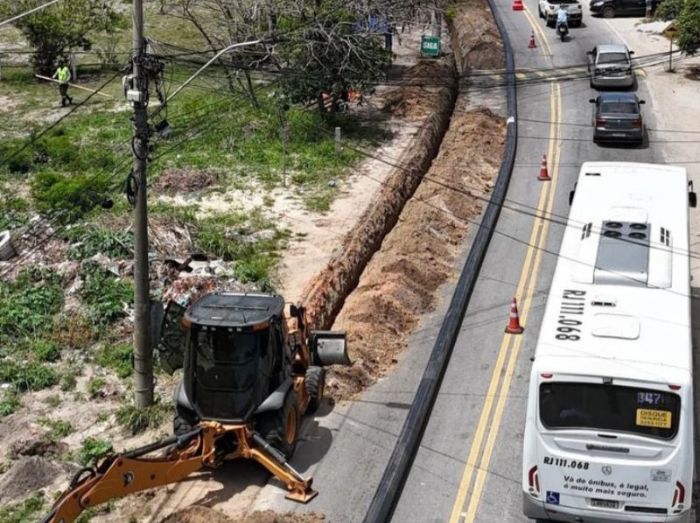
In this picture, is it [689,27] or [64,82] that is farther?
[689,27]

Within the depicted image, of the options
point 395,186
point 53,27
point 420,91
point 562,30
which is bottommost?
point 395,186

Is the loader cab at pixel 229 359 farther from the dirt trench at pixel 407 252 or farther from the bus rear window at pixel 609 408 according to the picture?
the bus rear window at pixel 609 408

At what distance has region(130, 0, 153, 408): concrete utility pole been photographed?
53.9 feet

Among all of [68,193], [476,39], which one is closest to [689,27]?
[476,39]

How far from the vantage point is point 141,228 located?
17.2 metres

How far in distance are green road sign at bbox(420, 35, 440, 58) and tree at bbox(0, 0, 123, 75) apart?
49.2 ft

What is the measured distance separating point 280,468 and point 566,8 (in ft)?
134

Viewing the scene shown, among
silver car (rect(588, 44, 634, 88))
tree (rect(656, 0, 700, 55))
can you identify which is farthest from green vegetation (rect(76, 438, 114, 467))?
tree (rect(656, 0, 700, 55))

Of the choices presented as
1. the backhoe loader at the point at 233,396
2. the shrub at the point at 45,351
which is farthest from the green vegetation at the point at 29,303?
the backhoe loader at the point at 233,396

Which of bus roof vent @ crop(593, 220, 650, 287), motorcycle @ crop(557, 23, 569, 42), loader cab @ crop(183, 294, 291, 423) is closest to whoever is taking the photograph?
loader cab @ crop(183, 294, 291, 423)

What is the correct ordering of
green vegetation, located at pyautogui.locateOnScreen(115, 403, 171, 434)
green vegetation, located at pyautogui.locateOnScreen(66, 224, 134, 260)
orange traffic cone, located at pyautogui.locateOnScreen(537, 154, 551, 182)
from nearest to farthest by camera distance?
1. green vegetation, located at pyautogui.locateOnScreen(115, 403, 171, 434)
2. green vegetation, located at pyautogui.locateOnScreen(66, 224, 134, 260)
3. orange traffic cone, located at pyautogui.locateOnScreen(537, 154, 551, 182)

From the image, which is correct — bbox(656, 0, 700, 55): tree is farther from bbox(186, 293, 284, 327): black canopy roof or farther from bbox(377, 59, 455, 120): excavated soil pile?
bbox(186, 293, 284, 327): black canopy roof

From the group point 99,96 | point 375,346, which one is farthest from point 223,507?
point 99,96

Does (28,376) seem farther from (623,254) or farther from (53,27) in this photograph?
(53,27)
